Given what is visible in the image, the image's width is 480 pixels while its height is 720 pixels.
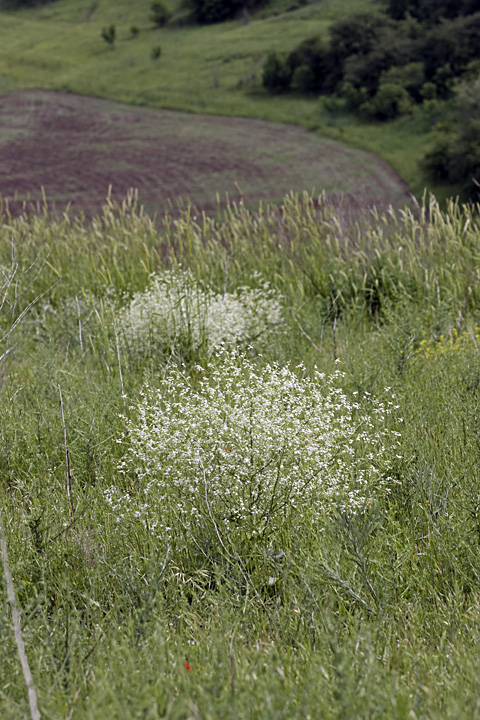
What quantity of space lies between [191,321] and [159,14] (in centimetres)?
5338

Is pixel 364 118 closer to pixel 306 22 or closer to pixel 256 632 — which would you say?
pixel 306 22

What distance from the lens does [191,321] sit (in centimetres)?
490

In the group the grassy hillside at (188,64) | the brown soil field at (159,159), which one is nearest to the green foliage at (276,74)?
the grassy hillside at (188,64)

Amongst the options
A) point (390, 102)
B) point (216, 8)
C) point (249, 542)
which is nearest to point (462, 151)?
point (390, 102)

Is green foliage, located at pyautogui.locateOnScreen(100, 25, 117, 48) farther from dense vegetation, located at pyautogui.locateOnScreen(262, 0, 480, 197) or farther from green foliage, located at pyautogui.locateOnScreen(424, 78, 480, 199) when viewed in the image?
green foliage, located at pyautogui.locateOnScreen(424, 78, 480, 199)

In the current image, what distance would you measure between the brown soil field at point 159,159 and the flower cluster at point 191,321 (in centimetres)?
1729

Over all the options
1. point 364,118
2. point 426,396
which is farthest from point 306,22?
point 426,396

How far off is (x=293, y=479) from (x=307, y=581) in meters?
0.60

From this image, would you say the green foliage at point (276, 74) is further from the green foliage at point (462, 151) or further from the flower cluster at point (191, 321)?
the flower cluster at point (191, 321)

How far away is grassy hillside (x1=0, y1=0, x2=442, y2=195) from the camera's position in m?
32.5

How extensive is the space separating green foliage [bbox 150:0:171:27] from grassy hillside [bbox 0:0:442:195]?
33.3 inches

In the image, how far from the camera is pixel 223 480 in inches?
98.1

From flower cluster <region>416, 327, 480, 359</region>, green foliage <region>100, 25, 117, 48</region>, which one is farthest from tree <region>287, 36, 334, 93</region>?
flower cluster <region>416, 327, 480, 359</region>

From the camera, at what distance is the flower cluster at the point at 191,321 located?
4715 mm
